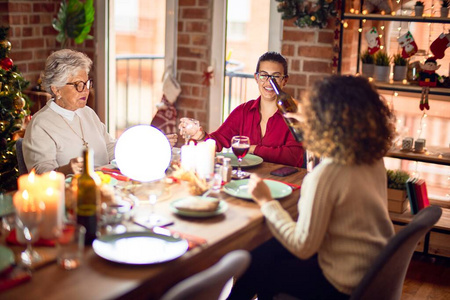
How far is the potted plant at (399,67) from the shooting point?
351cm

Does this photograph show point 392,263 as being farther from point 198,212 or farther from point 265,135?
point 265,135

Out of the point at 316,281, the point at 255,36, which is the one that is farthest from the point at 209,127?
the point at 316,281

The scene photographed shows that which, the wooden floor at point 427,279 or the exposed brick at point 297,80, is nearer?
the wooden floor at point 427,279

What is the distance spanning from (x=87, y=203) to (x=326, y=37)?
2.34 m

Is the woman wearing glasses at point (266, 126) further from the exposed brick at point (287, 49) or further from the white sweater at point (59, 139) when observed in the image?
the exposed brick at point (287, 49)

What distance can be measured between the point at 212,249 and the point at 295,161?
1.22 metres

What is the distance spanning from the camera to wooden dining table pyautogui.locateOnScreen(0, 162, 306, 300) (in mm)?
1437

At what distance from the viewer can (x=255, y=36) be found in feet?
13.3

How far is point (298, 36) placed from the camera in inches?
148

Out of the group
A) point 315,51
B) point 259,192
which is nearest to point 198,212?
point 259,192

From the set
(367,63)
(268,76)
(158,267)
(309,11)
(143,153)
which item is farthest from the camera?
(309,11)

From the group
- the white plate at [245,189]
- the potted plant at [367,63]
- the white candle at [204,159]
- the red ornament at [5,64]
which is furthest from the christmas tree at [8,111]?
the potted plant at [367,63]

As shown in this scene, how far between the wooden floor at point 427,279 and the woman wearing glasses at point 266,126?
92cm

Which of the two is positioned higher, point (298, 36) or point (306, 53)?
point (298, 36)
